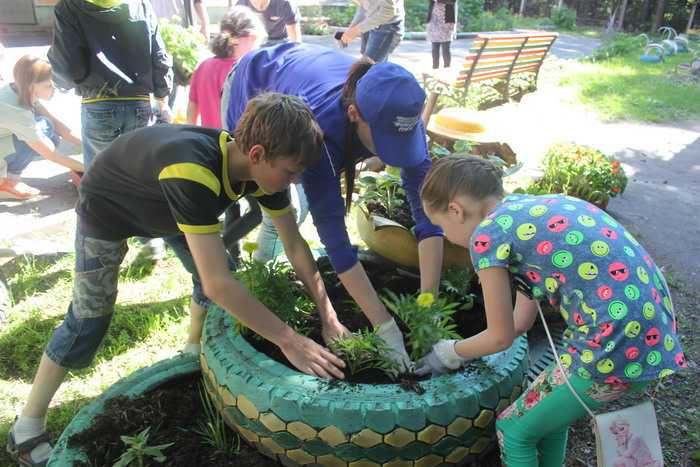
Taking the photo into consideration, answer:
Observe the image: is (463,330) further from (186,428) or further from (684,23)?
(684,23)

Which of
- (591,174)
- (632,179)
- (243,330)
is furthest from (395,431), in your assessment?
(632,179)

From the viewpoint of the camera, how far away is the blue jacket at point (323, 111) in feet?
6.02

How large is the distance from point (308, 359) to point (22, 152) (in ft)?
12.4

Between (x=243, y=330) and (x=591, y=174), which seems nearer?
(x=243, y=330)

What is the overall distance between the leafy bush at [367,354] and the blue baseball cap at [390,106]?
1.97ft

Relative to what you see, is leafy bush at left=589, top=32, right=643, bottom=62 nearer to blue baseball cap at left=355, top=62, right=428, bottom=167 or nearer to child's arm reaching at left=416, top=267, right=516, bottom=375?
blue baseball cap at left=355, top=62, right=428, bottom=167

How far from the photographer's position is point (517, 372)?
5.97ft

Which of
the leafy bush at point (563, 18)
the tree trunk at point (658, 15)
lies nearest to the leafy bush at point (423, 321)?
the leafy bush at point (563, 18)

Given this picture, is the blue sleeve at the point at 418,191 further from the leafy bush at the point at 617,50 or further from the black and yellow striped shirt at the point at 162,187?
the leafy bush at the point at 617,50

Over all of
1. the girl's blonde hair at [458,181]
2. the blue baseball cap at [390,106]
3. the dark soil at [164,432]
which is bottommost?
the dark soil at [164,432]

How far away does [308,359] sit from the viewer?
1.72m

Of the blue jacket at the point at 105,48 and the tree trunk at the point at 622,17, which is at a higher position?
the blue jacket at the point at 105,48

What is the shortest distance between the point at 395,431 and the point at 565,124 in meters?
6.61

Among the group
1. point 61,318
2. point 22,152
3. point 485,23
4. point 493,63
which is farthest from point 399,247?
point 485,23
